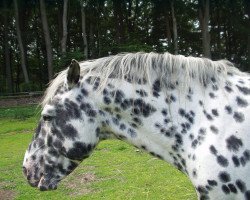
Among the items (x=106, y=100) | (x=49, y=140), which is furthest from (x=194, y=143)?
(x=49, y=140)

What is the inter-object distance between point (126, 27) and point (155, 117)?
33.2 m

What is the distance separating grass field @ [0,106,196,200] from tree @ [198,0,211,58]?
17679 mm

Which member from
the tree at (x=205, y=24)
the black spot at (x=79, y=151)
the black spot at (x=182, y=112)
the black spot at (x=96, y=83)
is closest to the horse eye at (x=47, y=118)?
the black spot at (x=79, y=151)

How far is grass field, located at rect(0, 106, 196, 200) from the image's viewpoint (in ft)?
19.8

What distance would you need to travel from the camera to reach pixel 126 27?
116 ft

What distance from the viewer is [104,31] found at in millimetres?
34219

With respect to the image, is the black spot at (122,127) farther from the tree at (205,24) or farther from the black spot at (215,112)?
the tree at (205,24)

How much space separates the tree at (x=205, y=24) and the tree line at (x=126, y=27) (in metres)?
0.08

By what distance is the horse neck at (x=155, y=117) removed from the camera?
262 cm

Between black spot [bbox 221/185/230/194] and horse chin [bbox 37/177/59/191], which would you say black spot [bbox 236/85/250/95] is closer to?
black spot [bbox 221/185/230/194]

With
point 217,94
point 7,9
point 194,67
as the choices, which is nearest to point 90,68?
point 194,67

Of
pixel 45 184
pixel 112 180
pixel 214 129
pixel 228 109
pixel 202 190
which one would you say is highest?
pixel 228 109

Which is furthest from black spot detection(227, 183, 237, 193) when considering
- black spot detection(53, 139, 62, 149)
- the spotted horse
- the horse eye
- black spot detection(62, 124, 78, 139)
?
the horse eye

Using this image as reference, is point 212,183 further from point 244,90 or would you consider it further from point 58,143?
point 58,143
